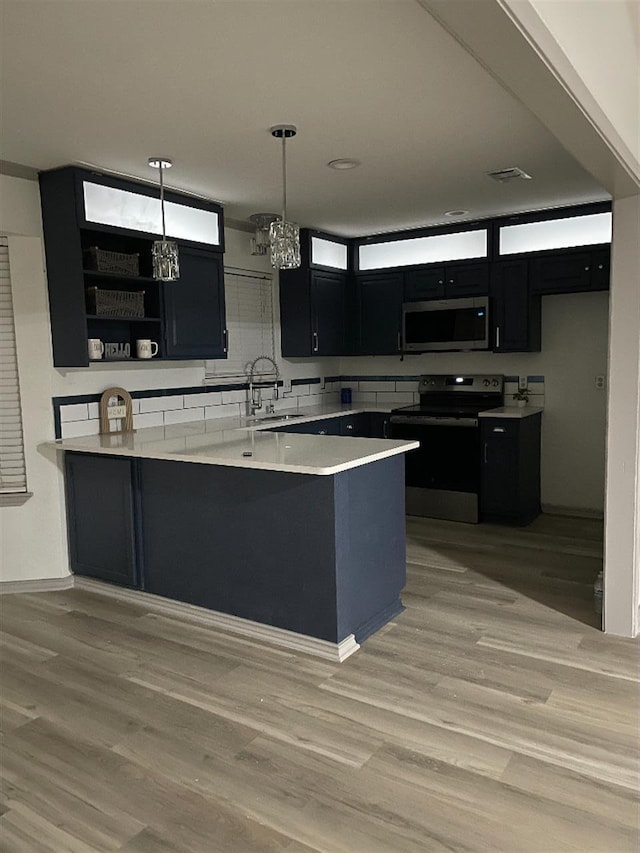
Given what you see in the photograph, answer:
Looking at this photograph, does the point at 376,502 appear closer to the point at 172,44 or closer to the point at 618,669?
the point at 618,669

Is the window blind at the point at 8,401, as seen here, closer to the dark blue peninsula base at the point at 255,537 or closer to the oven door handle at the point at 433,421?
the dark blue peninsula base at the point at 255,537

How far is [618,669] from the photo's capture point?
2.91 metres

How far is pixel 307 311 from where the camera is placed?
5629mm

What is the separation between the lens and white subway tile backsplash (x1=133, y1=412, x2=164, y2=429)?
4.52m

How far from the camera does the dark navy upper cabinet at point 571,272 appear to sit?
488 cm

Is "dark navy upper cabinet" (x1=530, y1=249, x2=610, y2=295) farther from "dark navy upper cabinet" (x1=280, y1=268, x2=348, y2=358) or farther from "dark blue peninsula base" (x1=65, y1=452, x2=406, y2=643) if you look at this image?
"dark blue peninsula base" (x1=65, y1=452, x2=406, y2=643)

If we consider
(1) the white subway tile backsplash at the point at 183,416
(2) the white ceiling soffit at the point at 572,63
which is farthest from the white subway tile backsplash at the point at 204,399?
(2) the white ceiling soffit at the point at 572,63

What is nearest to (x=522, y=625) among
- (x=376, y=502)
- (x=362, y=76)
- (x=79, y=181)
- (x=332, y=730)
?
(x=376, y=502)

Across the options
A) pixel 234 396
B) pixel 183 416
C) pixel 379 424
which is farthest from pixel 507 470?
pixel 183 416

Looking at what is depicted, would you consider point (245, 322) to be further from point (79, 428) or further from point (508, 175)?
point (508, 175)

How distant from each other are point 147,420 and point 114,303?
2.91 feet

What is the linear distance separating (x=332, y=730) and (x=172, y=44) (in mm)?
2543

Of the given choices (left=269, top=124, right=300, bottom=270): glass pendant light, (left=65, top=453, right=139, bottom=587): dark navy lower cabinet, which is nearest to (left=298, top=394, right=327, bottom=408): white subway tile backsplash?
(left=65, top=453, right=139, bottom=587): dark navy lower cabinet

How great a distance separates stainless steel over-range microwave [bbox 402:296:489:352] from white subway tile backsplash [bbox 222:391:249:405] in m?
1.51
